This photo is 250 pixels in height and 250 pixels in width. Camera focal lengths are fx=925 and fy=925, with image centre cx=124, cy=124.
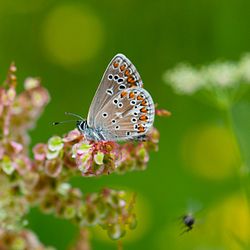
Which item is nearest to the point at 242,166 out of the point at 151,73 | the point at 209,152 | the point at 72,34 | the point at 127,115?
the point at 127,115

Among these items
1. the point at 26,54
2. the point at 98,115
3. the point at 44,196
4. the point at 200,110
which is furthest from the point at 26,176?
the point at 26,54

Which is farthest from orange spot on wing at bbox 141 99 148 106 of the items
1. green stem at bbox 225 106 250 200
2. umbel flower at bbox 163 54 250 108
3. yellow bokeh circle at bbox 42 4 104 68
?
yellow bokeh circle at bbox 42 4 104 68

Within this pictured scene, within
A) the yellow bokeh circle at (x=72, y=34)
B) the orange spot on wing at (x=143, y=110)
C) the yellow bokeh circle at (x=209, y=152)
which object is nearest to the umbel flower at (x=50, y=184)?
the orange spot on wing at (x=143, y=110)

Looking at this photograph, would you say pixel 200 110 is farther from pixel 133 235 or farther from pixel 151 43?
pixel 133 235

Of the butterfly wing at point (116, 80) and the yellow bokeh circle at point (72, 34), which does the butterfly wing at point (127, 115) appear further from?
the yellow bokeh circle at point (72, 34)

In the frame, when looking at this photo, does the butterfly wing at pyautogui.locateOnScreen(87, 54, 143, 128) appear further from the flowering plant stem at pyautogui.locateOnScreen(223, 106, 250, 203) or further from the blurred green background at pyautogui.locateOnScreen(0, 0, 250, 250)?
the blurred green background at pyautogui.locateOnScreen(0, 0, 250, 250)

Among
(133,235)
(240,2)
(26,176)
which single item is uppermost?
(26,176)

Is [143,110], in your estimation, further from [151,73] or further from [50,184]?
[151,73]
